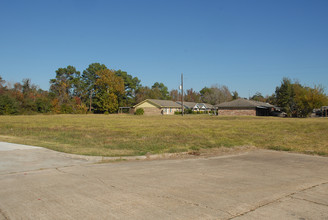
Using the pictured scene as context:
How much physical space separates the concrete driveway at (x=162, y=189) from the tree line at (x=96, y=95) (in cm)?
5483

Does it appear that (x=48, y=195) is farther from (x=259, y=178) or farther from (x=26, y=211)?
(x=259, y=178)

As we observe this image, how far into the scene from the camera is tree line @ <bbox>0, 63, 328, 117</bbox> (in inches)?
2328

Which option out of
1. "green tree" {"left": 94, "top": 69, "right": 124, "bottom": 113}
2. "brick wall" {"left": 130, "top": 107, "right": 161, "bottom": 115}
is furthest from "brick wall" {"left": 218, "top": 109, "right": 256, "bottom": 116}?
"green tree" {"left": 94, "top": 69, "right": 124, "bottom": 113}

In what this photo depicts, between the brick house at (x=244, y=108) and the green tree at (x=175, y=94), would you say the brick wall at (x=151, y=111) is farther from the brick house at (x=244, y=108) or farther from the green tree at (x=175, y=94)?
the green tree at (x=175, y=94)

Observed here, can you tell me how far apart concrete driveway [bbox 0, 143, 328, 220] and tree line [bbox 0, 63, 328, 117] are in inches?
2159

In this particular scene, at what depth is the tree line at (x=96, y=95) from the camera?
A: 194 feet

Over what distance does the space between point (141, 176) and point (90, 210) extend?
7.88ft

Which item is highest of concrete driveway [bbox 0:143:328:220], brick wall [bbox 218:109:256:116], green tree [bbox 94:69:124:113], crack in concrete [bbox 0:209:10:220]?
green tree [bbox 94:69:124:113]

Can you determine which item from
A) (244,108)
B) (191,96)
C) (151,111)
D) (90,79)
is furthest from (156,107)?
(191,96)

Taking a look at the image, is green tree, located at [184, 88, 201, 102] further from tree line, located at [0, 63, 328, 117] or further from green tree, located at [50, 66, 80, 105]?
green tree, located at [50, 66, 80, 105]

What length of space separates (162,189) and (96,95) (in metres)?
81.0

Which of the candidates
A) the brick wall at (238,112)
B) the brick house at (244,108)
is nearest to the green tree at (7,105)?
the brick house at (244,108)

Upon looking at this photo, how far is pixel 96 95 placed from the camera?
83562mm

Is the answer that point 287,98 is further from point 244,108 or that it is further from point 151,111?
point 151,111
